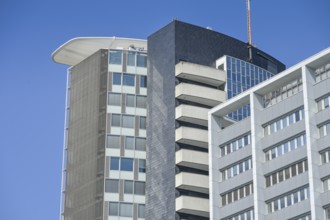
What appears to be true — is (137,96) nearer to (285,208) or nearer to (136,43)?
(136,43)

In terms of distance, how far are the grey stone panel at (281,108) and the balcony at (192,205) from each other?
17.1 meters

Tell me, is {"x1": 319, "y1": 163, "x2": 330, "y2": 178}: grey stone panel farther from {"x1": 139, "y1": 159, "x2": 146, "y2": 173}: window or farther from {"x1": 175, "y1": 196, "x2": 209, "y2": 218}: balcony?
{"x1": 139, "y1": 159, "x2": 146, "y2": 173}: window

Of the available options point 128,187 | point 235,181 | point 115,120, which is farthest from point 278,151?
point 115,120

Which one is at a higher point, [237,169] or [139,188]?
[139,188]

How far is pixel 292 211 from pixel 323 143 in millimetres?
9346

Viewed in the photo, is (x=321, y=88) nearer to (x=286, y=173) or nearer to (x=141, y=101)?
(x=286, y=173)

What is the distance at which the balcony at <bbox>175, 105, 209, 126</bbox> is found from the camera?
14025cm

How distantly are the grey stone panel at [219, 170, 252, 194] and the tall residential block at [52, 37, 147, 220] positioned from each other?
56.3ft

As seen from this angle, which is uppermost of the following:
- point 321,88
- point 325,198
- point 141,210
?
point 321,88

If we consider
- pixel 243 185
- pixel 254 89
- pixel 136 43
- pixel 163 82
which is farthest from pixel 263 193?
pixel 136 43

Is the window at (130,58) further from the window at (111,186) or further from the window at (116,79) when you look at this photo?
the window at (111,186)

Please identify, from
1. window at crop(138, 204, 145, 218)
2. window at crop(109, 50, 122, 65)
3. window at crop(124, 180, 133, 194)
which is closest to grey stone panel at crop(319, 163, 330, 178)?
window at crop(138, 204, 145, 218)

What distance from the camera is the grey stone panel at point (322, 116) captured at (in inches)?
4640

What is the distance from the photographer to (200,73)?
144250 millimetres
